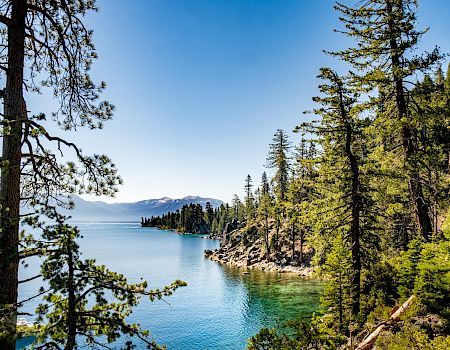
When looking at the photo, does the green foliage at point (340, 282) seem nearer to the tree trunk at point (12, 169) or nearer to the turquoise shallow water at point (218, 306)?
the turquoise shallow water at point (218, 306)

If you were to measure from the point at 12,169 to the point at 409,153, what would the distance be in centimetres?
1247

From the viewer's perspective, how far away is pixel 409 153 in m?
11.6

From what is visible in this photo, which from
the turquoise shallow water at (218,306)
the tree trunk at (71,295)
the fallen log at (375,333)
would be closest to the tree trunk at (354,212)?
the fallen log at (375,333)

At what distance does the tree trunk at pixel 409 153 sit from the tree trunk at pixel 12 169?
11.8 metres

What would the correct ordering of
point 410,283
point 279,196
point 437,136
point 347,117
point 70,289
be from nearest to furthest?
point 70,289
point 437,136
point 410,283
point 347,117
point 279,196

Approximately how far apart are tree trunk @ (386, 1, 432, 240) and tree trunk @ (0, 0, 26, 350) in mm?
11826

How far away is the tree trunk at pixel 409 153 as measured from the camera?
11383 millimetres

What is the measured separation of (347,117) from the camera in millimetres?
14320

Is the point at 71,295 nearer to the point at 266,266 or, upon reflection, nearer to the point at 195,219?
the point at 266,266

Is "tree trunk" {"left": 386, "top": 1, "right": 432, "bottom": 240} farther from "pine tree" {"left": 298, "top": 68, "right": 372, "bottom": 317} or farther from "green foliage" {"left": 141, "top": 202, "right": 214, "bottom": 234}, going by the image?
"green foliage" {"left": 141, "top": 202, "right": 214, "bottom": 234}

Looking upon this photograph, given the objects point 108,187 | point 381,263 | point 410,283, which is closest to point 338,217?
point 381,263

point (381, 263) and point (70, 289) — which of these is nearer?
point (70, 289)

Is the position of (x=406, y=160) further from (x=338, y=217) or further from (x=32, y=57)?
(x=32, y=57)

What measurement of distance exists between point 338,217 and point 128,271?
133 ft
